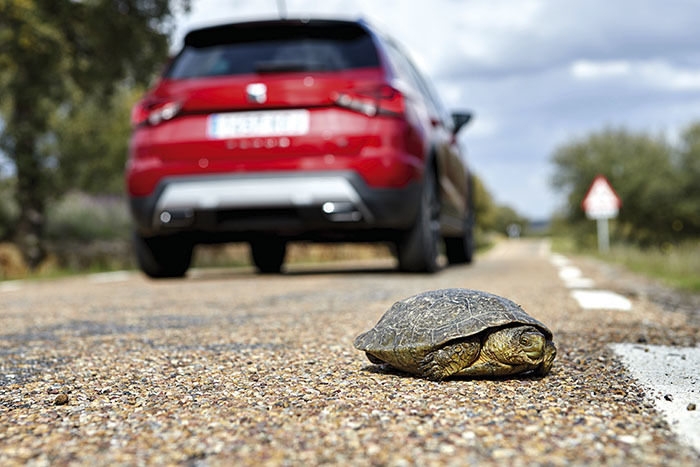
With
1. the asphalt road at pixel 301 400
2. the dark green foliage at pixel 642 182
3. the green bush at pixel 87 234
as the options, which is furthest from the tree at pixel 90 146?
the dark green foliage at pixel 642 182

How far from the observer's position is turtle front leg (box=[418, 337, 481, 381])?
213cm

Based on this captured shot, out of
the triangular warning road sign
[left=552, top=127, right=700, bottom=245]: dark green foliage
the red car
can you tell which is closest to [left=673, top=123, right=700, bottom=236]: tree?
[left=552, top=127, right=700, bottom=245]: dark green foliage

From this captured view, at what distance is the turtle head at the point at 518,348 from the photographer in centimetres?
209

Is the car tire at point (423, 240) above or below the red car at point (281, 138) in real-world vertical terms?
below

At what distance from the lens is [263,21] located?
5984 mm

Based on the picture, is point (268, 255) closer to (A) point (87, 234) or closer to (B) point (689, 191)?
(A) point (87, 234)

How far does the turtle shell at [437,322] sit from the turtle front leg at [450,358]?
0.03 m

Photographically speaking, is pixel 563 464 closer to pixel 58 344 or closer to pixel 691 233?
pixel 58 344

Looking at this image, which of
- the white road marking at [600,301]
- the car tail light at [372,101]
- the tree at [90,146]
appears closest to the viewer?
the white road marking at [600,301]

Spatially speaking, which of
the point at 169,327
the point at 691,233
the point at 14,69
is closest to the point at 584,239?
the point at 691,233

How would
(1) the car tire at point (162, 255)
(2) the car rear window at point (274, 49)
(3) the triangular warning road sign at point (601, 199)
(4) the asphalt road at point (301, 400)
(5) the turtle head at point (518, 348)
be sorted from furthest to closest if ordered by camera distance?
(3) the triangular warning road sign at point (601, 199), (1) the car tire at point (162, 255), (2) the car rear window at point (274, 49), (5) the turtle head at point (518, 348), (4) the asphalt road at point (301, 400)

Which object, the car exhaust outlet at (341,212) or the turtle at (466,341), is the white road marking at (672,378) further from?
the car exhaust outlet at (341,212)

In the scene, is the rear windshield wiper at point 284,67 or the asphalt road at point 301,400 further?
the rear windshield wiper at point 284,67

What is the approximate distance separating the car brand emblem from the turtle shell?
3.60 meters
